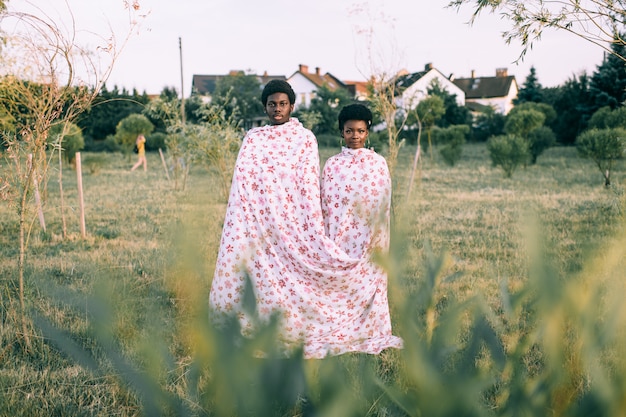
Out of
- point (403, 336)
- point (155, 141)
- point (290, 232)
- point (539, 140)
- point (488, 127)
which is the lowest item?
point (155, 141)

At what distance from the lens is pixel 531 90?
40.8 meters

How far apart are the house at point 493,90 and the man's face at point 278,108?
60.3 meters

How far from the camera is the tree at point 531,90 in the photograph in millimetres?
40438

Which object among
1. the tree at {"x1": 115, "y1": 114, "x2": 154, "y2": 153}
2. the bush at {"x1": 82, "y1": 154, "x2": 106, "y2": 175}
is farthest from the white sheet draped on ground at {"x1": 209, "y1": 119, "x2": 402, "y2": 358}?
the tree at {"x1": 115, "y1": 114, "x2": 154, "y2": 153}

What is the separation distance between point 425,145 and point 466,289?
26.3 m

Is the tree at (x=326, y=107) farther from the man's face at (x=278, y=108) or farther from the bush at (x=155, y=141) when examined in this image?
the man's face at (x=278, y=108)

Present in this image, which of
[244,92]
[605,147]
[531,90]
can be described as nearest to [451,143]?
[605,147]

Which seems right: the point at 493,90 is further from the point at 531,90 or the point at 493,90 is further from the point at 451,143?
the point at 451,143

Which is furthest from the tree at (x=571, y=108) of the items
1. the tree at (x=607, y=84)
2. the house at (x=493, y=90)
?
the house at (x=493, y=90)

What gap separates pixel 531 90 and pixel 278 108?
1630 inches

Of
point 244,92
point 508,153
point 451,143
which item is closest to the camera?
point 508,153

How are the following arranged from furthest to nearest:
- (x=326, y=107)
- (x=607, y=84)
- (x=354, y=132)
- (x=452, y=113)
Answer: (x=452, y=113) < (x=326, y=107) < (x=607, y=84) < (x=354, y=132)

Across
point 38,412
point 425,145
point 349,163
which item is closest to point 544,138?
point 425,145

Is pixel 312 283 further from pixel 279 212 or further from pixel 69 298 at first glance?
pixel 69 298
